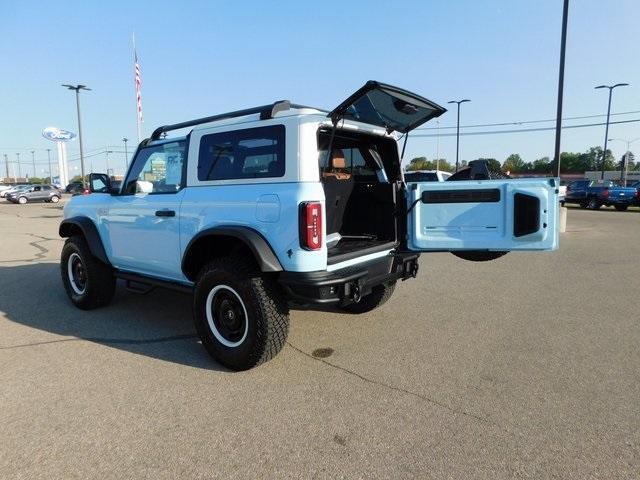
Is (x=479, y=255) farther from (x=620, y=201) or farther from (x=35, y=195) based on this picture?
(x=35, y=195)

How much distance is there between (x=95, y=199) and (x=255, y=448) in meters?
3.87

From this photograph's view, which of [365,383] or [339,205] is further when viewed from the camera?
[339,205]

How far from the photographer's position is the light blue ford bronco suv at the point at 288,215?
338 cm

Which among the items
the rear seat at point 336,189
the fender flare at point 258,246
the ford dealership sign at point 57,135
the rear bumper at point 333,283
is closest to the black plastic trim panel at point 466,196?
the rear bumper at point 333,283

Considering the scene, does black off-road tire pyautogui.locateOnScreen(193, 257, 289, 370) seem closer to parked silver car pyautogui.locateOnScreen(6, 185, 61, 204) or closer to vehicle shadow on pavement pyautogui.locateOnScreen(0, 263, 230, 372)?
vehicle shadow on pavement pyautogui.locateOnScreen(0, 263, 230, 372)

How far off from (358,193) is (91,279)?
127 inches

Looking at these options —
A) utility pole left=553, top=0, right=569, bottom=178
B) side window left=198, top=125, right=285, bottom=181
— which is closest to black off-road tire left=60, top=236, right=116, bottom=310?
side window left=198, top=125, right=285, bottom=181

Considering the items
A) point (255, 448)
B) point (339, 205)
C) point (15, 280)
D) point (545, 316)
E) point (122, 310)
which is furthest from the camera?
point (15, 280)

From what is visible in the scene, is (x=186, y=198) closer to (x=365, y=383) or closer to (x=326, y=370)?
(x=326, y=370)

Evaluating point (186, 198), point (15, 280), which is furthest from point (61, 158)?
point (186, 198)

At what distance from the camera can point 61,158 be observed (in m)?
60.9

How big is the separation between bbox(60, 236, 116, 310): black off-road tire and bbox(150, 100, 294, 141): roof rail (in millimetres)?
1675

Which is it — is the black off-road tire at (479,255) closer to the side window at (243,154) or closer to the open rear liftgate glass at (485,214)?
the open rear liftgate glass at (485,214)

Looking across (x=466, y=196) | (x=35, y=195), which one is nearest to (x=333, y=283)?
(x=466, y=196)
